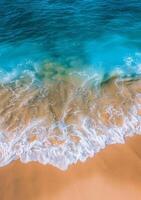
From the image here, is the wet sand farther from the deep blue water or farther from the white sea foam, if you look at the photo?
the deep blue water

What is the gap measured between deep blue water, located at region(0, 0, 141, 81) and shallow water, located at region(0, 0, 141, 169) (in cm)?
5

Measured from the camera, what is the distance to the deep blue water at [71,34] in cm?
1133

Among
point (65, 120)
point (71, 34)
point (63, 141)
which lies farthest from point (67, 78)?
point (71, 34)

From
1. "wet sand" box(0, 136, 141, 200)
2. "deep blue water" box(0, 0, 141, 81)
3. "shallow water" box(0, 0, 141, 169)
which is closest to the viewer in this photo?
"wet sand" box(0, 136, 141, 200)

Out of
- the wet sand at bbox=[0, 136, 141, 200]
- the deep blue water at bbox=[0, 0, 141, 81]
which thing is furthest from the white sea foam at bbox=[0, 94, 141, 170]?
the deep blue water at bbox=[0, 0, 141, 81]

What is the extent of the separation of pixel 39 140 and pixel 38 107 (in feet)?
5.00

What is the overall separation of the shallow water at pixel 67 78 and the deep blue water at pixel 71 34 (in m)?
0.05

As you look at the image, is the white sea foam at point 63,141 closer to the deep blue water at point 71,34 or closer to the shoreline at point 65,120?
the shoreline at point 65,120

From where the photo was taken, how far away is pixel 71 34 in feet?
43.4

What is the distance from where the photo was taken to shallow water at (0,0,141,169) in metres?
7.65

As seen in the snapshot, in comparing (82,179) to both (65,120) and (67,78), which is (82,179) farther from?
(67,78)

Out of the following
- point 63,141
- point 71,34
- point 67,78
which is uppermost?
point 71,34

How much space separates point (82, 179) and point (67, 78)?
472 cm

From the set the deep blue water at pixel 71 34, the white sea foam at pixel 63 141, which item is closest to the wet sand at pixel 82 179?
the white sea foam at pixel 63 141
